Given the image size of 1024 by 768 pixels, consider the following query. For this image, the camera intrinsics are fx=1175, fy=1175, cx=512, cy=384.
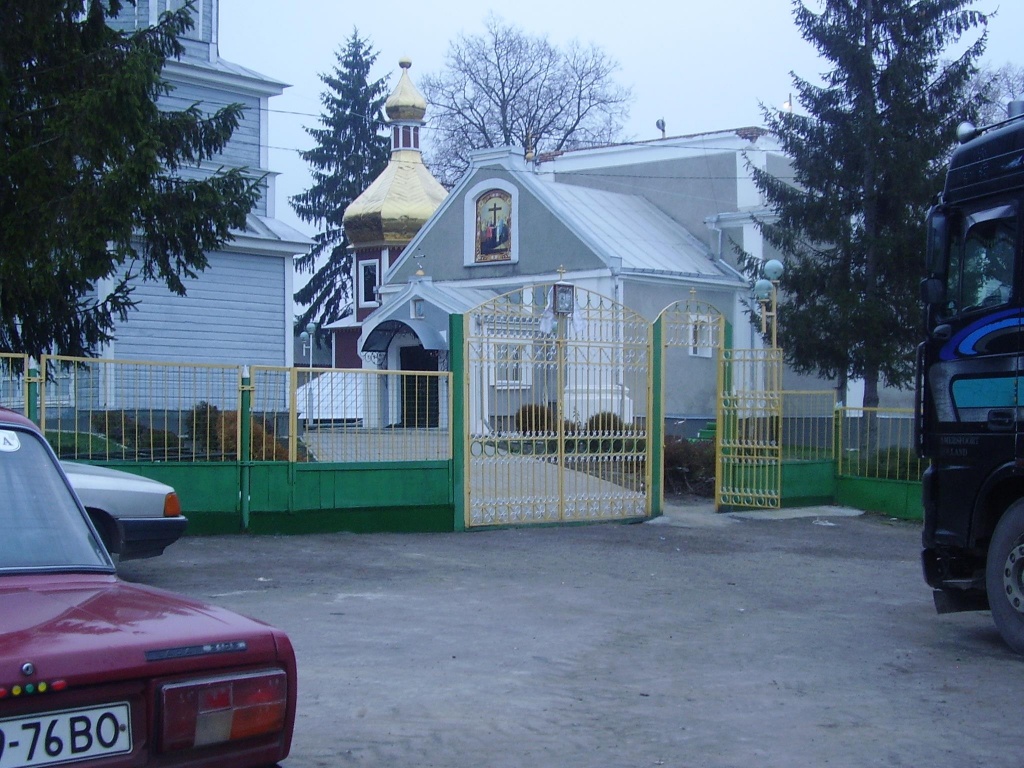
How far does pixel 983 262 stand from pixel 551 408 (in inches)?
276

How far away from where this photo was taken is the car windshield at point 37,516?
4.05 m

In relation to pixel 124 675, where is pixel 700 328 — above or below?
above

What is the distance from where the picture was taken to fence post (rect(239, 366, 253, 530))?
12.6 meters

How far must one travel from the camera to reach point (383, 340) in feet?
103

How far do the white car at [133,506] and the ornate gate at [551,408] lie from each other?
15.6ft

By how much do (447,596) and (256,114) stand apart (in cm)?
1763

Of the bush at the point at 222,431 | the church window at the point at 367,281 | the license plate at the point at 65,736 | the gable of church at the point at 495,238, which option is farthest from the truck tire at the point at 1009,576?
the church window at the point at 367,281

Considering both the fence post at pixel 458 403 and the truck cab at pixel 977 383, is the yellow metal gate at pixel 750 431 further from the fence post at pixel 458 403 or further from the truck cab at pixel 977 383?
the truck cab at pixel 977 383

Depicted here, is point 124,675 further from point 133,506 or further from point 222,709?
point 133,506

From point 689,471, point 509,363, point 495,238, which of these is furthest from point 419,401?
point 495,238

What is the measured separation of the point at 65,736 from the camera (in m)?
3.14

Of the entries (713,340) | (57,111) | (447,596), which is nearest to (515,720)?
(447,596)

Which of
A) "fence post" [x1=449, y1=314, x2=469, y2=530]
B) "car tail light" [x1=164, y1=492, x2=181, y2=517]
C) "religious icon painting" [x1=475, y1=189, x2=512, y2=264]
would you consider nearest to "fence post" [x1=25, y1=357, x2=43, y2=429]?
"car tail light" [x1=164, y1=492, x2=181, y2=517]

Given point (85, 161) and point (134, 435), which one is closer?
point (134, 435)
